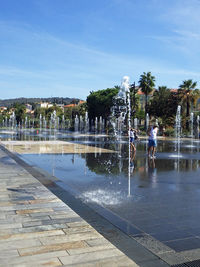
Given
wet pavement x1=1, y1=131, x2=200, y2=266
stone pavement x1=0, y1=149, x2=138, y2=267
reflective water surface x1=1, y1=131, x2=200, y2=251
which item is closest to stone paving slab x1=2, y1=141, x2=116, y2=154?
reflective water surface x1=1, y1=131, x2=200, y2=251

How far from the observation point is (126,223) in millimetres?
5051

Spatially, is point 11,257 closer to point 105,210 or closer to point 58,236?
point 58,236

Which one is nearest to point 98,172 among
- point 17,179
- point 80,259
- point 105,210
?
point 17,179

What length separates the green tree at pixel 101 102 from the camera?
59312 millimetres

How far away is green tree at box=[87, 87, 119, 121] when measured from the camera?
5931cm

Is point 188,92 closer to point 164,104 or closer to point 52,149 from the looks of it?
point 164,104

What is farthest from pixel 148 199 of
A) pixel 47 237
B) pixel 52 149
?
pixel 52 149

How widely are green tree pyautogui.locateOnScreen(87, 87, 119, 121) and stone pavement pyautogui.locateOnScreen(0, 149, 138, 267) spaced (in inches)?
2085

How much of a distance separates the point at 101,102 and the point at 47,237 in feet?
184

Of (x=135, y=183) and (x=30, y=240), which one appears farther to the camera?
(x=135, y=183)

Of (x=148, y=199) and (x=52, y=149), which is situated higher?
(x=52, y=149)

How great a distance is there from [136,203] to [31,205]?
2021mm

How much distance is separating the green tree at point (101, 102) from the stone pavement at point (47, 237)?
52953 millimetres

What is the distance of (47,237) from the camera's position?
4.32 meters
